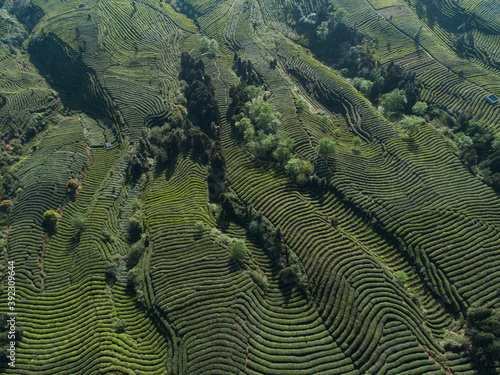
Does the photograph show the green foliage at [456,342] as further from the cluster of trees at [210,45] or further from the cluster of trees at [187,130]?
the cluster of trees at [210,45]

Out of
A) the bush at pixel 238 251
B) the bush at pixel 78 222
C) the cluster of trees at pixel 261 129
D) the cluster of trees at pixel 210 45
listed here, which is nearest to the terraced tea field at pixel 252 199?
the bush at pixel 78 222

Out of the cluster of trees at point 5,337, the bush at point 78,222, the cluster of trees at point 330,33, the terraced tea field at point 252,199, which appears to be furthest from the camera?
the cluster of trees at point 330,33

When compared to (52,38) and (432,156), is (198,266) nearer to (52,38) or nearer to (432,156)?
(432,156)

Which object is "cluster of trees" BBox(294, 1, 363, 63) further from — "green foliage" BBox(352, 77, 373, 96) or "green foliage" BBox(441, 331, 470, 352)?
"green foliage" BBox(441, 331, 470, 352)

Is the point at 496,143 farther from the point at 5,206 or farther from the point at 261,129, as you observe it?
the point at 5,206

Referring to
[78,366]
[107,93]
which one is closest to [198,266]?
[78,366]
